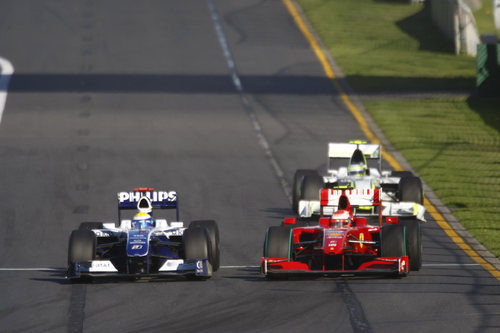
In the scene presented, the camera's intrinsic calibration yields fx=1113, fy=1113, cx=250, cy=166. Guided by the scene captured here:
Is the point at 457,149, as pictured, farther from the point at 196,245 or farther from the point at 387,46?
the point at 196,245

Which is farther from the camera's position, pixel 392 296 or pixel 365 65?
pixel 365 65

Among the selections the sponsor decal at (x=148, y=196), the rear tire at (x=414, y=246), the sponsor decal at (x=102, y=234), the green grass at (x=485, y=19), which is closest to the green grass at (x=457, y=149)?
the rear tire at (x=414, y=246)

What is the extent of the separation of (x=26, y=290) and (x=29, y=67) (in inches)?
966

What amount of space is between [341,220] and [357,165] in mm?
5676

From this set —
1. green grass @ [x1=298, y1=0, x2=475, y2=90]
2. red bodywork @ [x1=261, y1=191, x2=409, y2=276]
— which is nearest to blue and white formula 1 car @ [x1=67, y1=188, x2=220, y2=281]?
red bodywork @ [x1=261, y1=191, x2=409, y2=276]

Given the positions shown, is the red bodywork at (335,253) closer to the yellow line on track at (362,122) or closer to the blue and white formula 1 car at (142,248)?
the blue and white formula 1 car at (142,248)

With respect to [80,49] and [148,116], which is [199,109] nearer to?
[148,116]

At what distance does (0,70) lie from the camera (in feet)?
131

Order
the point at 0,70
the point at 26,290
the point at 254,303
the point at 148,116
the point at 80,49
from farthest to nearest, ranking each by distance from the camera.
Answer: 1. the point at 80,49
2. the point at 0,70
3. the point at 148,116
4. the point at 26,290
5. the point at 254,303

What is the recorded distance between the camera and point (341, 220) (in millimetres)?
18188

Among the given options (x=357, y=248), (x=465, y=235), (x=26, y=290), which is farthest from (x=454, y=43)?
(x=26, y=290)

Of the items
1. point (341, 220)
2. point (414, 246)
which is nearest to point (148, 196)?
point (341, 220)

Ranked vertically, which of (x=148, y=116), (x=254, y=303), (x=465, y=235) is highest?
(x=148, y=116)

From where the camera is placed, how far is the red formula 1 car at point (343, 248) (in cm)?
1686
